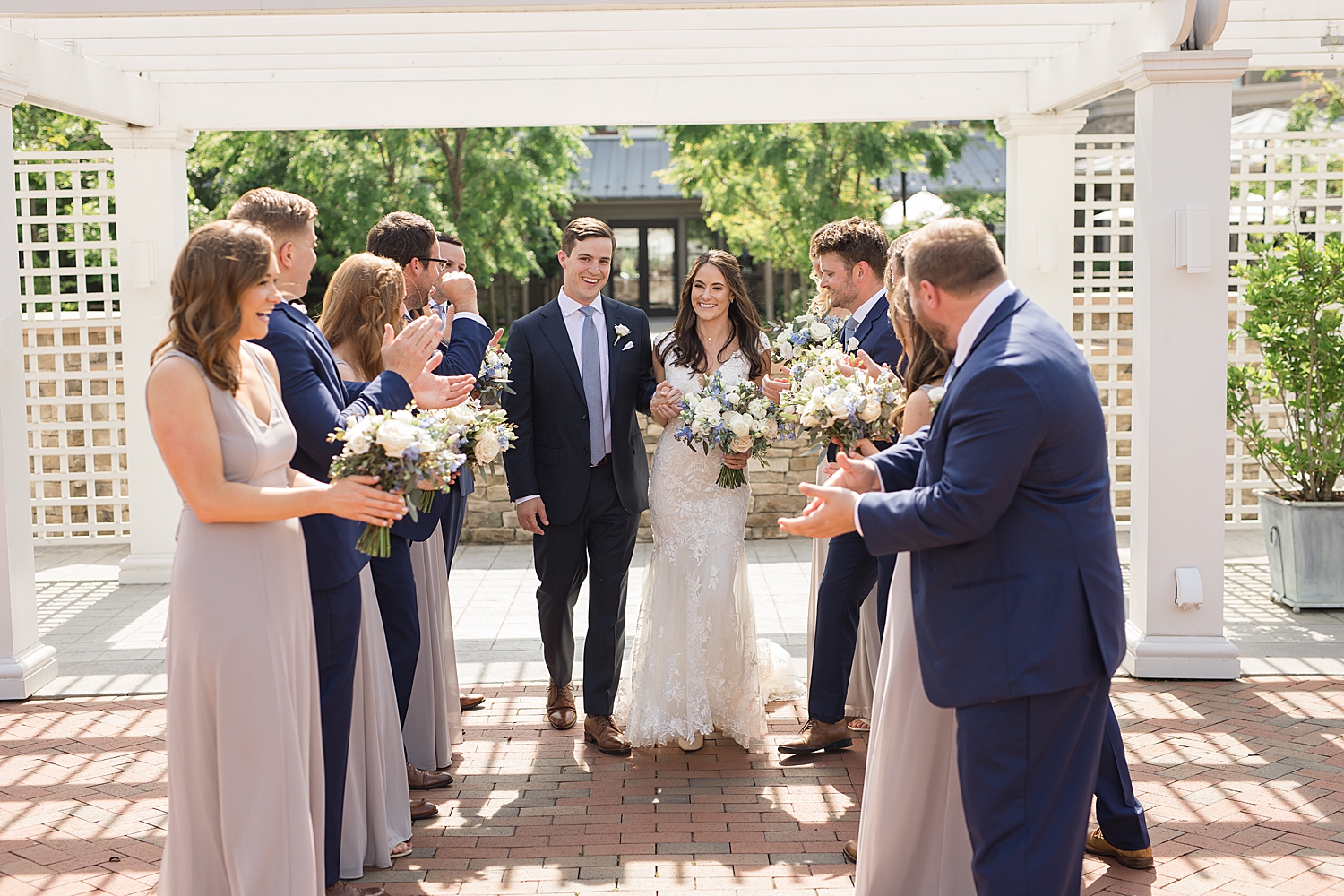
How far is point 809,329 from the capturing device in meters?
5.17

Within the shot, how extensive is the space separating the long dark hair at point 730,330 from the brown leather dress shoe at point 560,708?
1.80 metres

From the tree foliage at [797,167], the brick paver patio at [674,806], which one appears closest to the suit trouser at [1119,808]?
the brick paver patio at [674,806]

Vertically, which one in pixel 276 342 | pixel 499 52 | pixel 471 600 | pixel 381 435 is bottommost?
pixel 471 600

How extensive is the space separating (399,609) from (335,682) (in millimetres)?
834

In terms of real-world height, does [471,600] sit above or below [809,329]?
below

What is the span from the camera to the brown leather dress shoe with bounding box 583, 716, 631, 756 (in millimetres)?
5504

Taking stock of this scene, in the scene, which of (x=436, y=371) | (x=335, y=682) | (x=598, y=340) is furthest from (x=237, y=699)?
(x=598, y=340)

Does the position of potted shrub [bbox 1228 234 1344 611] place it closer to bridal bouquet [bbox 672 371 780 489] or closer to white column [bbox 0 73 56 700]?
bridal bouquet [bbox 672 371 780 489]

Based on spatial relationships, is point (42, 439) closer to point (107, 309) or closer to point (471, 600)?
point (107, 309)

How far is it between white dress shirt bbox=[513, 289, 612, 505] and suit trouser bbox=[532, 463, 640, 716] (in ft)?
0.74

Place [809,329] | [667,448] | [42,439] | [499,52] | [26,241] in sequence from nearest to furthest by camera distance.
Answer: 1. [809,329]
2. [667,448]
3. [499,52]
4. [26,241]
5. [42,439]

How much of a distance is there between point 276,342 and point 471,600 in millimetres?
5159

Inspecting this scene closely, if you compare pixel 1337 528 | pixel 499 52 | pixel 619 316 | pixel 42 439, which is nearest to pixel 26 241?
pixel 42 439

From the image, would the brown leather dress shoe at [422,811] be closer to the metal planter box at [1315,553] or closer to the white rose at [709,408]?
the white rose at [709,408]
